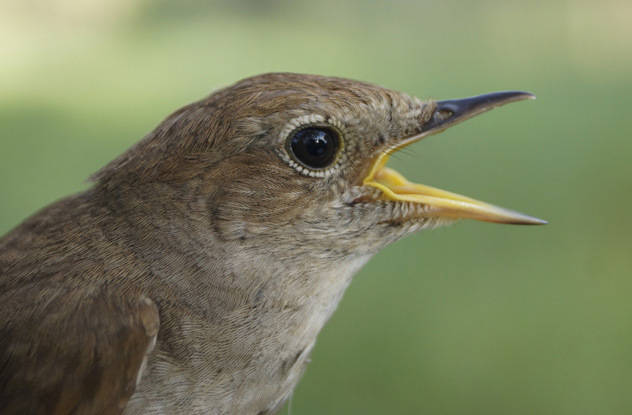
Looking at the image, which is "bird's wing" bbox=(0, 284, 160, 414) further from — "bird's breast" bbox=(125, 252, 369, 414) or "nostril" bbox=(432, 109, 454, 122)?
"nostril" bbox=(432, 109, 454, 122)

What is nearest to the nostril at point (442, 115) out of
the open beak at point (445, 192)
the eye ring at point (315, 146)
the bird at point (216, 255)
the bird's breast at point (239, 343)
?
→ the open beak at point (445, 192)

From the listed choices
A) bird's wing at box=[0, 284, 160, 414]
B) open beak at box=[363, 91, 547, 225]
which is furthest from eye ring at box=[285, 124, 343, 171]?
bird's wing at box=[0, 284, 160, 414]

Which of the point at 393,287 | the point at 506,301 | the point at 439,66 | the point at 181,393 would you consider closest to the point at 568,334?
the point at 506,301

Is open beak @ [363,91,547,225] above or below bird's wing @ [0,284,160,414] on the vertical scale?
above

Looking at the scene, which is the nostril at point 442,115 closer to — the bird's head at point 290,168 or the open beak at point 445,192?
the open beak at point 445,192

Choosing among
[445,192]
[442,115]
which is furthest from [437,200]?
[442,115]

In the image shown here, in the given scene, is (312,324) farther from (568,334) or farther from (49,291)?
(568,334)
